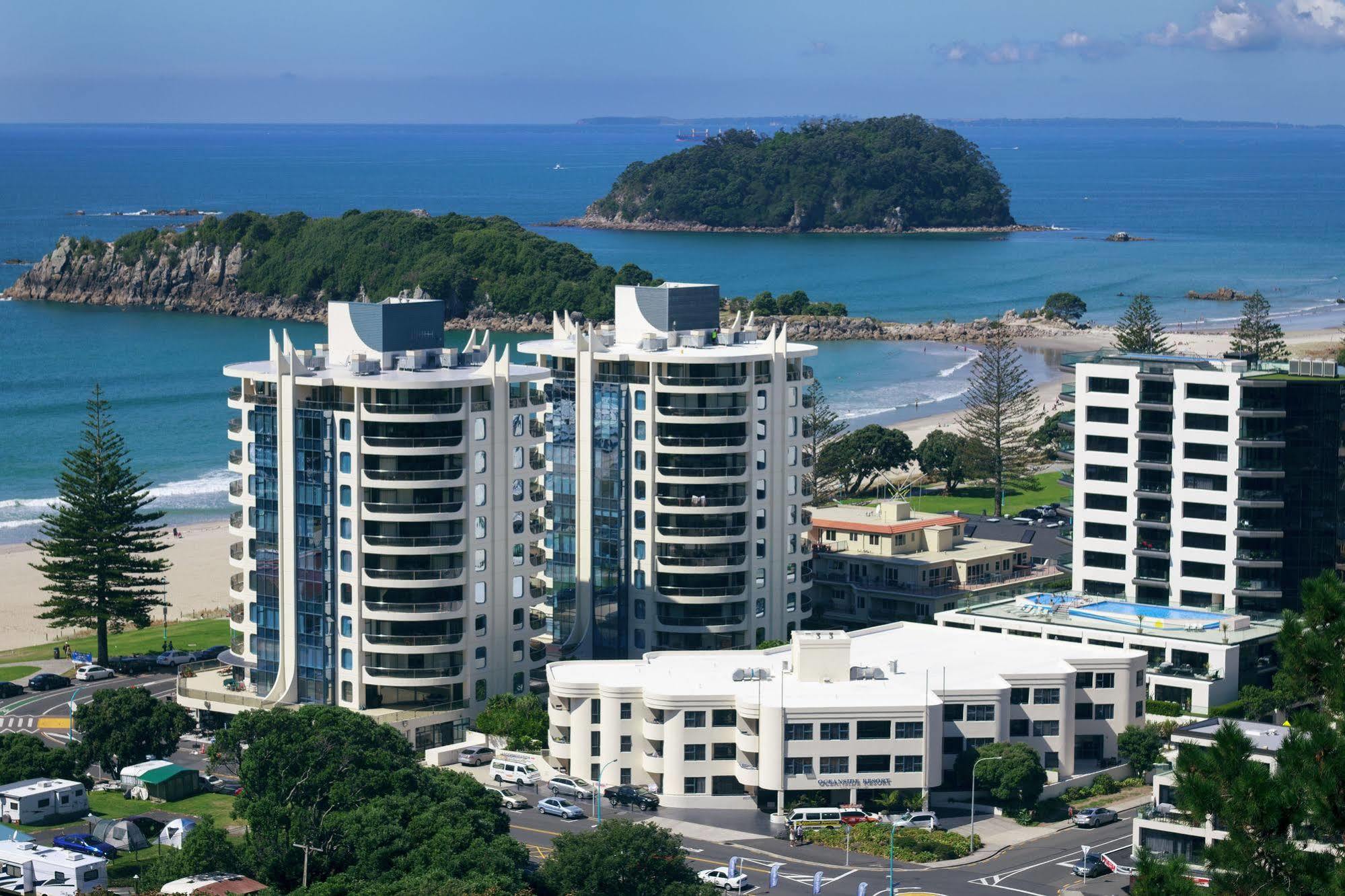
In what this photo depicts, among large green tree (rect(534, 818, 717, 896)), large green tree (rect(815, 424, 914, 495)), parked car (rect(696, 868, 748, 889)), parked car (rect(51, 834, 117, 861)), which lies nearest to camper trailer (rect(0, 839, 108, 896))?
parked car (rect(51, 834, 117, 861))

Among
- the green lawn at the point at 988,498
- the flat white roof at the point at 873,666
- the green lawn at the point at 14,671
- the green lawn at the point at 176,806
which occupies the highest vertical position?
the green lawn at the point at 988,498

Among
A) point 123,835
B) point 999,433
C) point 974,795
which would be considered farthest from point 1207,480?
point 123,835

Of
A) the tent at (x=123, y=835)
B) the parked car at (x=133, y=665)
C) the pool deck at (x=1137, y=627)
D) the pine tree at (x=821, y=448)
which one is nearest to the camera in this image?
the tent at (x=123, y=835)

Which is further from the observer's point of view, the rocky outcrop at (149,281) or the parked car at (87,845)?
the rocky outcrop at (149,281)

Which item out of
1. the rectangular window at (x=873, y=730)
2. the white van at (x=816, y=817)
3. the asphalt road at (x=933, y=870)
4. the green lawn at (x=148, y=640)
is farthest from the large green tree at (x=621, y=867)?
the green lawn at (x=148, y=640)

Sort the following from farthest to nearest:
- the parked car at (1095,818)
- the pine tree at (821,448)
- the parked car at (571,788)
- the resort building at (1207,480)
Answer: the pine tree at (821,448), the resort building at (1207,480), the parked car at (571,788), the parked car at (1095,818)

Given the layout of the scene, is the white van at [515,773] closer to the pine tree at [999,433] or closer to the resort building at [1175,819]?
the resort building at [1175,819]

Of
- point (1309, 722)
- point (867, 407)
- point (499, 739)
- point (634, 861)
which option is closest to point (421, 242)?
point (867, 407)

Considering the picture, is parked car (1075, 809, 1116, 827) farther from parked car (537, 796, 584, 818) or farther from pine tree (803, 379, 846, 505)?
pine tree (803, 379, 846, 505)
